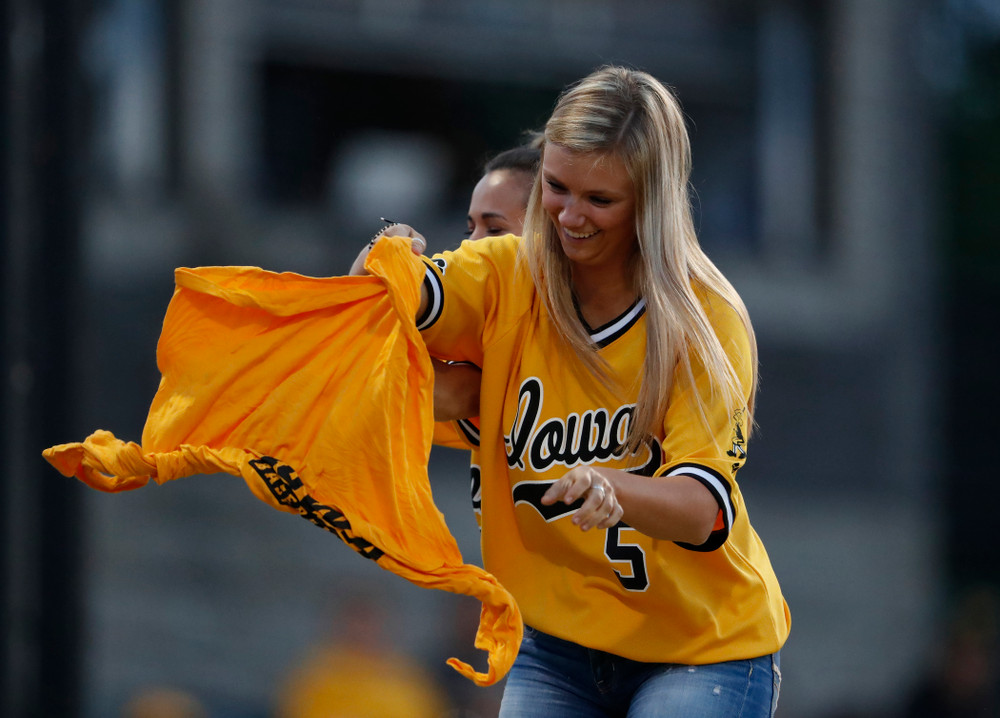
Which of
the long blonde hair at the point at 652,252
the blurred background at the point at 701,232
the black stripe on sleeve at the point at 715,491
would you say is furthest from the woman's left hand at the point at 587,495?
the blurred background at the point at 701,232

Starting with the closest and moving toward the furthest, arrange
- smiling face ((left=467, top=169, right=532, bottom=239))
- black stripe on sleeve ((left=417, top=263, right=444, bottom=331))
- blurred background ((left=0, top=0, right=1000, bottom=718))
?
black stripe on sleeve ((left=417, top=263, right=444, bottom=331)), smiling face ((left=467, top=169, right=532, bottom=239)), blurred background ((left=0, top=0, right=1000, bottom=718))

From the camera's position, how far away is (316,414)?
2.87 metres

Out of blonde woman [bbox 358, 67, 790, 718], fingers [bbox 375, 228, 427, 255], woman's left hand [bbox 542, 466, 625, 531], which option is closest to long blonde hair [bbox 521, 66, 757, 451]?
blonde woman [bbox 358, 67, 790, 718]

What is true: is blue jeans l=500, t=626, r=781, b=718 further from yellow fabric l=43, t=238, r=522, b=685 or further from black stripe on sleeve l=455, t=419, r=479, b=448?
black stripe on sleeve l=455, t=419, r=479, b=448

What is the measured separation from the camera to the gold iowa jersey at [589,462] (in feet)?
9.13

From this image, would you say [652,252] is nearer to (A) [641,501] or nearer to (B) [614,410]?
(B) [614,410]

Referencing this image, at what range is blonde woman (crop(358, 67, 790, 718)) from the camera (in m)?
2.73

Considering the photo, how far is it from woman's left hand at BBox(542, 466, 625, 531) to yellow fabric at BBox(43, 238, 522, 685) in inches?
19.5

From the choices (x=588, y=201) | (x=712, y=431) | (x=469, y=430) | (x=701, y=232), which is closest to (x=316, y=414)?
(x=469, y=430)

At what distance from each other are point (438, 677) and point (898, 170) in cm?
548

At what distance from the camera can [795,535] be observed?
31.7ft

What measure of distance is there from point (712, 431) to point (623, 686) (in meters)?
0.61

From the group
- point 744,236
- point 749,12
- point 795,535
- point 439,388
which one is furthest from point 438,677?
point 749,12

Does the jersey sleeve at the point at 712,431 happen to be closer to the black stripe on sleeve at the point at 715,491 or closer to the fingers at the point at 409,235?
the black stripe on sleeve at the point at 715,491
